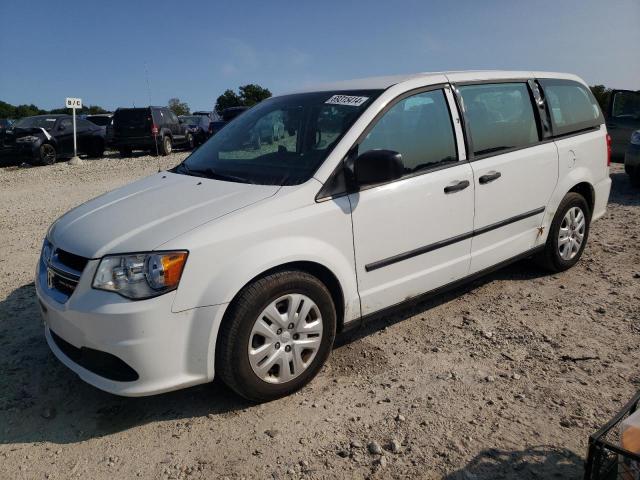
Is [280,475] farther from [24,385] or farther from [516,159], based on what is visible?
[516,159]

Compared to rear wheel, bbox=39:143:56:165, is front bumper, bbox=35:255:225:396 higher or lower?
lower

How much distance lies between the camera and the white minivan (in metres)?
2.53

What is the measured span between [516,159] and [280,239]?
2.11 m

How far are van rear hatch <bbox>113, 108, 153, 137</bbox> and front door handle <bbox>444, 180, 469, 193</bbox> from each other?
14788mm

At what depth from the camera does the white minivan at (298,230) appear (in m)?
2.53

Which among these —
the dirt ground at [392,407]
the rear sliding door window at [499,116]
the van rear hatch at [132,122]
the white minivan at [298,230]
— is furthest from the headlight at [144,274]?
the van rear hatch at [132,122]

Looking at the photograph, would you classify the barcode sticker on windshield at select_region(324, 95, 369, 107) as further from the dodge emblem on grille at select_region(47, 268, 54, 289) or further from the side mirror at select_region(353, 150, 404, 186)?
the dodge emblem on grille at select_region(47, 268, 54, 289)

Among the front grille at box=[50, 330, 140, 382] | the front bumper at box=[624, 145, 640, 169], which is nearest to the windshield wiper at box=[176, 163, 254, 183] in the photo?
the front grille at box=[50, 330, 140, 382]

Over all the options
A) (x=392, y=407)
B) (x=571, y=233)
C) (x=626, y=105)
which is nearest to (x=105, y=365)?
(x=392, y=407)

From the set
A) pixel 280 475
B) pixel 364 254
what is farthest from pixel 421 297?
pixel 280 475

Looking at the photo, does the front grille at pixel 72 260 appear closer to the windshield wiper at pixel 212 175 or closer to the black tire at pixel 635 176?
the windshield wiper at pixel 212 175

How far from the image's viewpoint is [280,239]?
273 cm

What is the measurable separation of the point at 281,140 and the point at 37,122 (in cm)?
1468

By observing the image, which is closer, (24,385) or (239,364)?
(239,364)
